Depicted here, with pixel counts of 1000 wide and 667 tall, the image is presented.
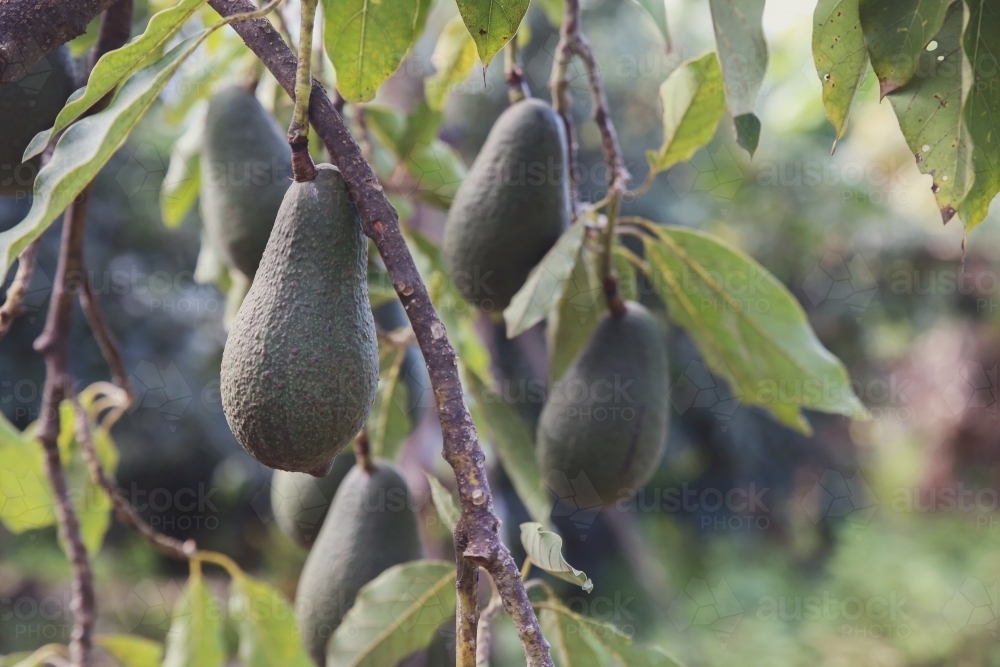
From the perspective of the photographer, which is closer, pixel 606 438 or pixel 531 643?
pixel 531 643

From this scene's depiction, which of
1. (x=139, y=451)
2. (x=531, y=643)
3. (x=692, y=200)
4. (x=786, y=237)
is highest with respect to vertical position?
(x=531, y=643)

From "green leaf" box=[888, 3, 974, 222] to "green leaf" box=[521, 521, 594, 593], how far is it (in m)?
0.37

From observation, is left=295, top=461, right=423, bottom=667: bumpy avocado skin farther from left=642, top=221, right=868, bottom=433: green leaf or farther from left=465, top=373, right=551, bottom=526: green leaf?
left=642, top=221, right=868, bottom=433: green leaf

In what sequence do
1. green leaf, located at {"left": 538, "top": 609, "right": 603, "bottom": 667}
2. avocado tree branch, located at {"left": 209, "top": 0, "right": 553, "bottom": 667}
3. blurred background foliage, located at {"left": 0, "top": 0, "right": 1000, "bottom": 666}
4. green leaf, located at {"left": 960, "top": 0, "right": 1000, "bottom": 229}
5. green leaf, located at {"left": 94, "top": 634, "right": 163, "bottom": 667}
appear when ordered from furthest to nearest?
1. blurred background foliage, located at {"left": 0, "top": 0, "right": 1000, "bottom": 666}
2. green leaf, located at {"left": 94, "top": 634, "right": 163, "bottom": 667}
3. green leaf, located at {"left": 538, "top": 609, "right": 603, "bottom": 667}
4. green leaf, located at {"left": 960, "top": 0, "right": 1000, "bottom": 229}
5. avocado tree branch, located at {"left": 209, "top": 0, "right": 553, "bottom": 667}

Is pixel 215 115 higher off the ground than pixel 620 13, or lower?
higher

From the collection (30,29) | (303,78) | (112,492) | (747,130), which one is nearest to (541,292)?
(747,130)

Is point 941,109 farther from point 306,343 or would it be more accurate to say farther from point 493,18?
point 306,343

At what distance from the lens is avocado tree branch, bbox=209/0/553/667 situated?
0.47m

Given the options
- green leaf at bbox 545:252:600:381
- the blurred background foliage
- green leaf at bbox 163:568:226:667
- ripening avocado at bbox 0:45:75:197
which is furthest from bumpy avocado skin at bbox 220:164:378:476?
the blurred background foliage

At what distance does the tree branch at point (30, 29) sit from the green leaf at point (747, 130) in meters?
0.46

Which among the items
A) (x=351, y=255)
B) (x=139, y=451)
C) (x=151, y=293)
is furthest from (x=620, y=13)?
(x=351, y=255)

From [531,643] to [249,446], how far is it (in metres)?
0.24

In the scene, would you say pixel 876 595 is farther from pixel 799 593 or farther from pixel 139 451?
pixel 139 451

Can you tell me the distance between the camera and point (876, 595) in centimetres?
502
